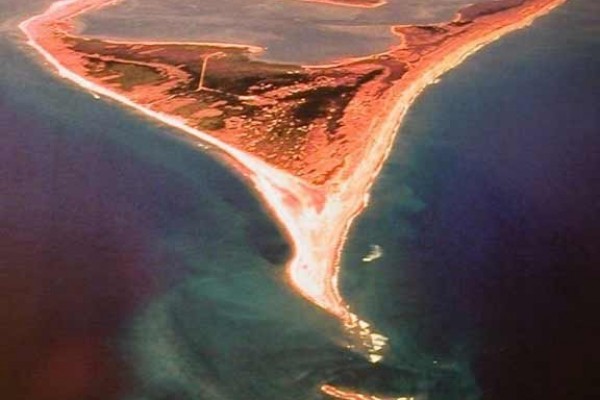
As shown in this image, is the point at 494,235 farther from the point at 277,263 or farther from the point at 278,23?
the point at 278,23

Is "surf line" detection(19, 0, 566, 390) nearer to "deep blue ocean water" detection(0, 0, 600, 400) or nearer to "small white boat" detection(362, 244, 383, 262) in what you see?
"deep blue ocean water" detection(0, 0, 600, 400)

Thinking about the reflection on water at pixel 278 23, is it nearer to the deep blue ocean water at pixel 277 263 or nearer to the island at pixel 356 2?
the island at pixel 356 2

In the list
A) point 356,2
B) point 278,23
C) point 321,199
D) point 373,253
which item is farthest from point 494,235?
point 356,2

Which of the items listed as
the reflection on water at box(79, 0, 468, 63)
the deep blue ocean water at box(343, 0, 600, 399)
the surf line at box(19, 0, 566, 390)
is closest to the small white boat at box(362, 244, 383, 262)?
the deep blue ocean water at box(343, 0, 600, 399)

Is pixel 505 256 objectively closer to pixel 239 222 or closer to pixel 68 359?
pixel 239 222

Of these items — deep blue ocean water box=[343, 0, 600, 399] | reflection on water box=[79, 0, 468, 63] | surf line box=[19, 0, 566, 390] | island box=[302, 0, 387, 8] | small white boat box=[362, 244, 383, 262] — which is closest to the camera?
deep blue ocean water box=[343, 0, 600, 399]

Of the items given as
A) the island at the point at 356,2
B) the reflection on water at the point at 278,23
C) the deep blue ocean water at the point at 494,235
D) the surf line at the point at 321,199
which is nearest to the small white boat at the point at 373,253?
the deep blue ocean water at the point at 494,235
